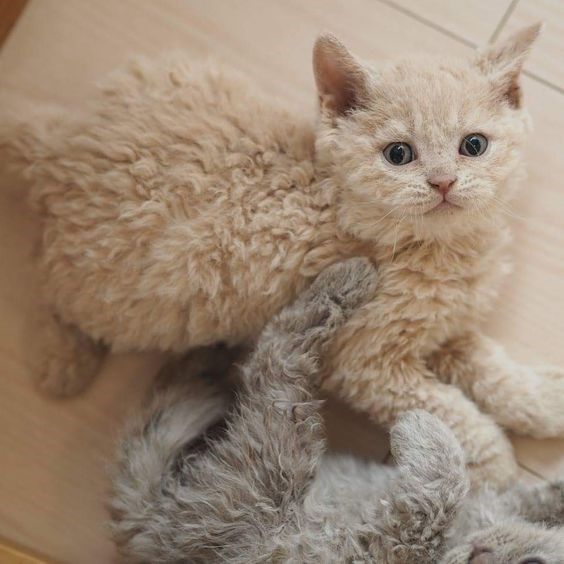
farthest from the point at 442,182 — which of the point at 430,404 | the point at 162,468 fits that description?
the point at 162,468

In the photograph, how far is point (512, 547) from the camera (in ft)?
3.18

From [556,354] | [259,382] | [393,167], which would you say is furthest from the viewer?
[556,354]

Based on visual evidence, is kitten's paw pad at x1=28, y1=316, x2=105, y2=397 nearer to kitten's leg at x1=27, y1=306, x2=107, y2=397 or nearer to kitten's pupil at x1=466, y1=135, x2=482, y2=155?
kitten's leg at x1=27, y1=306, x2=107, y2=397

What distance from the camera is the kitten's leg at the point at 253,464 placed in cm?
107

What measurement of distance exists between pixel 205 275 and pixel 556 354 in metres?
0.68

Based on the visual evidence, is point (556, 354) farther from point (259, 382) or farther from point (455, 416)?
point (259, 382)

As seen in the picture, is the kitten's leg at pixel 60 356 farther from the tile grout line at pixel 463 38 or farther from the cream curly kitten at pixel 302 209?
the tile grout line at pixel 463 38

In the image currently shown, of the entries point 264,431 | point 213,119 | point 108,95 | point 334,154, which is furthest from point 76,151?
point 264,431

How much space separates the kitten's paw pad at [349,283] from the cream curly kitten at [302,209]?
0.03m

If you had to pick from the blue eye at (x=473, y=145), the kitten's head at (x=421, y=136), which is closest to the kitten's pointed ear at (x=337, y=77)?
the kitten's head at (x=421, y=136)

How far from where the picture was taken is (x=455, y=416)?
113 centimetres

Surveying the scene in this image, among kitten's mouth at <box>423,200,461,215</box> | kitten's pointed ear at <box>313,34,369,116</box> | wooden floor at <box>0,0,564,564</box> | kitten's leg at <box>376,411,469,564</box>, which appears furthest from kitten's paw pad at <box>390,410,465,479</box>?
kitten's pointed ear at <box>313,34,369,116</box>

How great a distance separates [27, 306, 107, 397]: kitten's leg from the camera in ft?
4.11

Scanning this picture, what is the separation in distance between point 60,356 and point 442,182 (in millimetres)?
755
